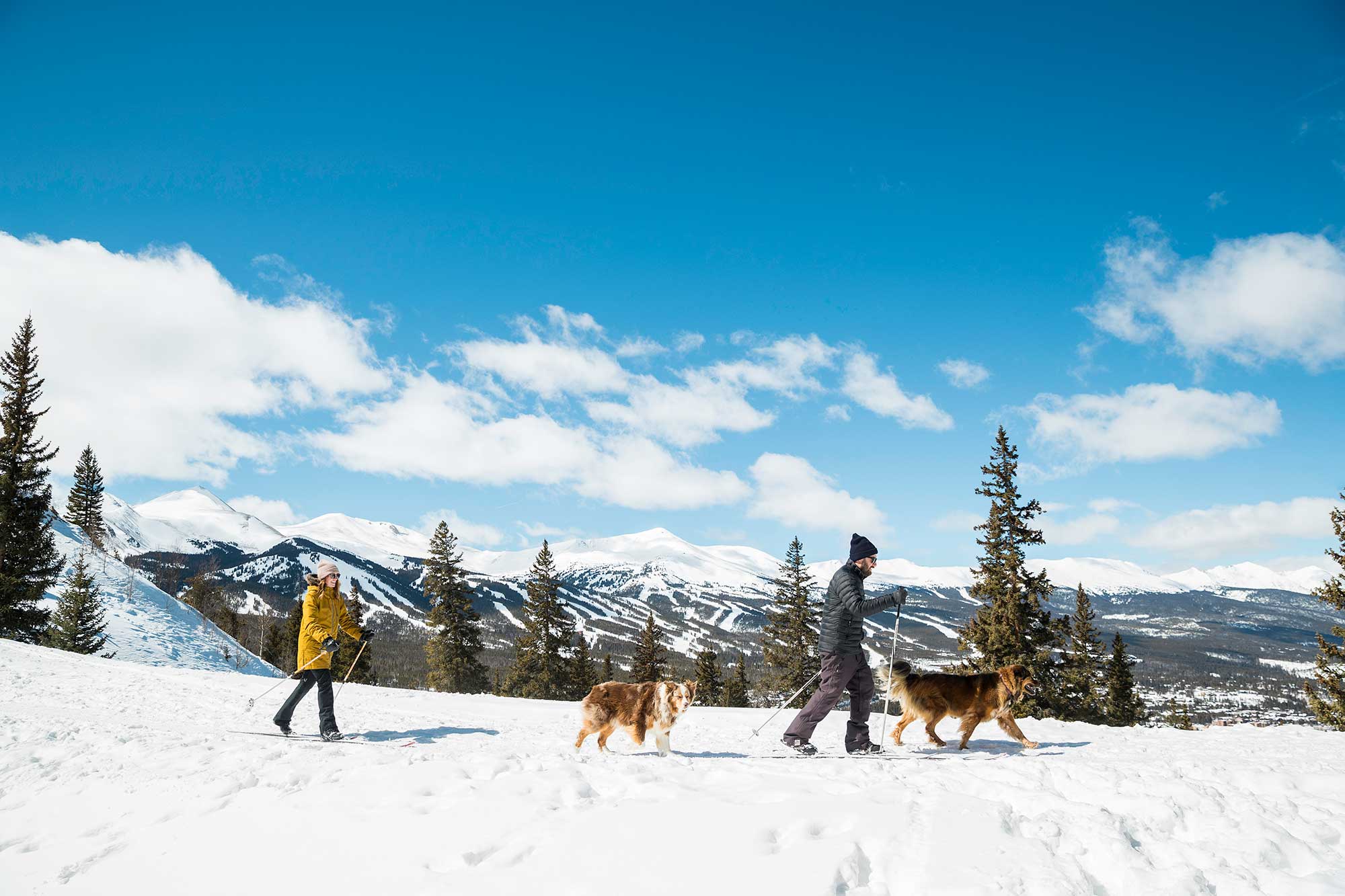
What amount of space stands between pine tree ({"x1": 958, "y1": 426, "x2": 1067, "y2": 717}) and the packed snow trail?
18.4m

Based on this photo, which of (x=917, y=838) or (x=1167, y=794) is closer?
(x=917, y=838)

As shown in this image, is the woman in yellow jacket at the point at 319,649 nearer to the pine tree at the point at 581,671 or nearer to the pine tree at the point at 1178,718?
the pine tree at the point at 1178,718

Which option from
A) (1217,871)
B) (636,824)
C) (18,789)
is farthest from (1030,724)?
(18,789)

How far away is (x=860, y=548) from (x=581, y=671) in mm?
44823

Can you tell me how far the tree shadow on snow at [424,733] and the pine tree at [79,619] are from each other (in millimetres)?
30858

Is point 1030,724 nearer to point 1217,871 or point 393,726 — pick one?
point 1217,871

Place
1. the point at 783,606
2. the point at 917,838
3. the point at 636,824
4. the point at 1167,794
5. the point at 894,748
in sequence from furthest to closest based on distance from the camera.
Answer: the point at 783,606 < the point at 894,748 < the point at 1167,794 < the point at 636,824 < the point at 917,838

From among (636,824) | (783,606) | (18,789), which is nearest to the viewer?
(636,824)

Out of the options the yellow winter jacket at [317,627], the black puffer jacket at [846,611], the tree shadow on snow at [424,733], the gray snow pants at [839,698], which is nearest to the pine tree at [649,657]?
the tree shadow on snow at [424,733]

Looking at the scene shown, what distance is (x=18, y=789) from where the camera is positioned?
624 centimetres

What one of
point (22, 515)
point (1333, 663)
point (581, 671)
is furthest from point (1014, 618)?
point (22, 515)

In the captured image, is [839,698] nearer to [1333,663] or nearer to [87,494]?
[1333,663]

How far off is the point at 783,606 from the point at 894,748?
28.6 m

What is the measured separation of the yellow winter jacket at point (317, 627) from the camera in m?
9.43
